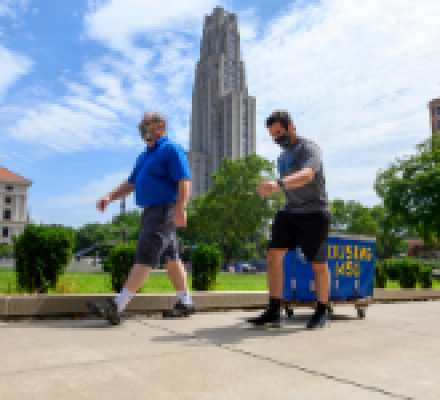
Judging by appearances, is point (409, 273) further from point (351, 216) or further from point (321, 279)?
point (351, 216)

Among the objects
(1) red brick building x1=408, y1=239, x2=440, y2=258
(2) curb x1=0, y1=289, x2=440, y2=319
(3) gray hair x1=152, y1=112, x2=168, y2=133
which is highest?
(3) gray hair x1=152, y1=112, x2=168, y2=133

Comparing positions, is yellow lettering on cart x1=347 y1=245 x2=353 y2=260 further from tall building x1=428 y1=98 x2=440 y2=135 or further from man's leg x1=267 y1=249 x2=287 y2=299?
tall building x1=428 y1=98 x2=440 y2=135

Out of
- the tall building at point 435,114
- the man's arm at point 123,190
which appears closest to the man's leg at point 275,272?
the man's arm at point 123,190

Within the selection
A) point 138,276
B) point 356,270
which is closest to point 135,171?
point 138,276

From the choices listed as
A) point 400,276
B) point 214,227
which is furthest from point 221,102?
point 400,276

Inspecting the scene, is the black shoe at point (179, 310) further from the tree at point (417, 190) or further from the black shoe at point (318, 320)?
the tree at point (417, 190)

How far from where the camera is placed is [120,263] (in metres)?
6.28

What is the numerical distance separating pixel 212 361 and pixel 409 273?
30.3ft

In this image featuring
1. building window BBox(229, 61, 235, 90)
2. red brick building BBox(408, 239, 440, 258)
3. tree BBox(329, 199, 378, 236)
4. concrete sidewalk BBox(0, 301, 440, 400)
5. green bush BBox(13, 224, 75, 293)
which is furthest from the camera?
building window BBox(229, 61, 235, 90)

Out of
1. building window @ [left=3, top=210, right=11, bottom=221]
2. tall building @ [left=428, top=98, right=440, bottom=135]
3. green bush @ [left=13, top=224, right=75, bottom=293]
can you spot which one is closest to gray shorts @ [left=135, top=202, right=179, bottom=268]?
green bush @ [left=13, top=224, right=75, bottom=293]

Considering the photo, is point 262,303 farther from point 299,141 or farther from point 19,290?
point 19,290

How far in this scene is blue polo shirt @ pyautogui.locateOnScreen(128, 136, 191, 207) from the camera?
15.7 ft

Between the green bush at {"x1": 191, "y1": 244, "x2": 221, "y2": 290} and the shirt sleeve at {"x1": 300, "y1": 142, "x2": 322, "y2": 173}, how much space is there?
10.6ft

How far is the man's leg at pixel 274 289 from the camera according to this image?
459 cm
